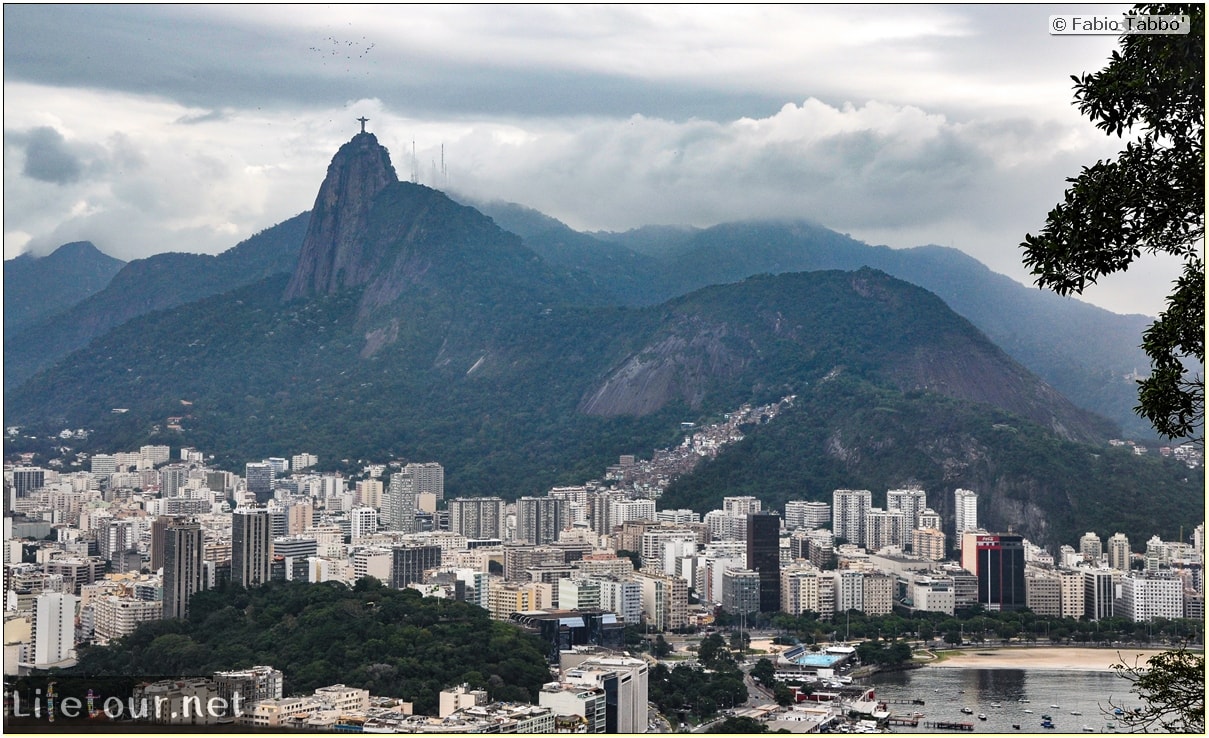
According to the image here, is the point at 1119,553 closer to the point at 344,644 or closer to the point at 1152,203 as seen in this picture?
the point at 344,644

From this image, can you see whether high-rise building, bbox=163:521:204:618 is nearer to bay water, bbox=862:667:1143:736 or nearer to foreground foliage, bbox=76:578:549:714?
foreground foliage, bbox=76:578:549:714

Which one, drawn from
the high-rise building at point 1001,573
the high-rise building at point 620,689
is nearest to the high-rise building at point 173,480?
the high-rise building at point 1001,573

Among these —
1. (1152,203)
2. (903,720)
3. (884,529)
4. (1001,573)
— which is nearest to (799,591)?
(1001,573)

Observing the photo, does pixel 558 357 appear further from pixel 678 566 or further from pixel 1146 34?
pixel 1146 34

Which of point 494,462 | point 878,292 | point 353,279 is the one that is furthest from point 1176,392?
point 353,279

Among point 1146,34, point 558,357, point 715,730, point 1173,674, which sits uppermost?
point 558,357

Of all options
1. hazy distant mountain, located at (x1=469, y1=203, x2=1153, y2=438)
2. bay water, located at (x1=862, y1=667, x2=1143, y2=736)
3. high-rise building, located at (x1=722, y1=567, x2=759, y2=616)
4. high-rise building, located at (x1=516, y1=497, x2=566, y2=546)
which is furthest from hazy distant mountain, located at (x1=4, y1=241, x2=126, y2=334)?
bay water, located at (x1=862, y1=667, x2=1143, y2=736)
